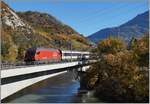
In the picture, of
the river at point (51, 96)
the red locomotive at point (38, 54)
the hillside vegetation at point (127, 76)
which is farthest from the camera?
the red locomotive at point (38, 54)

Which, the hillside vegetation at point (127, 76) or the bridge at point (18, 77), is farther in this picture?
the hillside vegetation at point (127, 76)

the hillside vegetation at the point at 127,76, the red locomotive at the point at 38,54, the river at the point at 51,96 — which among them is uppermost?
the red locomotive at the point at 38,54

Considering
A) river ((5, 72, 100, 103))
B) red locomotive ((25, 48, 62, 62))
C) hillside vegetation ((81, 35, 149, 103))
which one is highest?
red locomotive ((25, 48, 62, 62))

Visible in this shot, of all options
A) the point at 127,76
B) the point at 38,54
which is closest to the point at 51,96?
the point at 127,76

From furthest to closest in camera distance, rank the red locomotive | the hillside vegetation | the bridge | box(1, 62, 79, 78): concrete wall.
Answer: the red locomotive < the hillside vegetation < the bridge < box(1, 62, 79, 78): concrete wall

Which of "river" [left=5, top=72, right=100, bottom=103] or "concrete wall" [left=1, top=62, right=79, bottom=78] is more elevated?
"concrete wall" [left=1, top=62, right=79, bottom=78]

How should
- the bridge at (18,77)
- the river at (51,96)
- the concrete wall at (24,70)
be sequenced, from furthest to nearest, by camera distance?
the river at (51,96), the bridge at (18,77), the concrete wall at (24,70)

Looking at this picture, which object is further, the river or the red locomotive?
the red locomotive

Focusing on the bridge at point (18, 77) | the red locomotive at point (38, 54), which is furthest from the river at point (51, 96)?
the red locomotive at point (38, 54)

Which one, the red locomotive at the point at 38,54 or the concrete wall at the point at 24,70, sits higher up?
the red locomotive at the point at 38,54

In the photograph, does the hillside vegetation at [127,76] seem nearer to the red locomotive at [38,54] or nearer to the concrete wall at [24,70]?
the concrete wall at [24,70]

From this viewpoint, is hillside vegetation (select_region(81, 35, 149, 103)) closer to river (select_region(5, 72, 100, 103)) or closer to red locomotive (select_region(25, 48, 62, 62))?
river (select_region(5, 72, 100, 103))

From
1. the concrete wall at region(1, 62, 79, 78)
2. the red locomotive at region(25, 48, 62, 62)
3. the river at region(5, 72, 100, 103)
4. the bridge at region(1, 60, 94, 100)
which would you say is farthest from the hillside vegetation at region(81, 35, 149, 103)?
the red locomotive at region(25, 48, 62, 62)

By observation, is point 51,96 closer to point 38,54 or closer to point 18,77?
point 18,77
